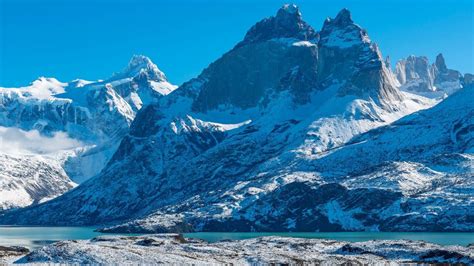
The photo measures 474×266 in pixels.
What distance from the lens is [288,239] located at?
184750 mm

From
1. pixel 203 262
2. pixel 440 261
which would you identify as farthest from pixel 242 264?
pixel 440 261

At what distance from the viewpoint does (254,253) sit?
501 feet

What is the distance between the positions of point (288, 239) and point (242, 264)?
4918cm

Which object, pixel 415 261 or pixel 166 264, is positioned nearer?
pixel 166 264

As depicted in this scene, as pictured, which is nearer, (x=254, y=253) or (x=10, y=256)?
(x=10, y=256)

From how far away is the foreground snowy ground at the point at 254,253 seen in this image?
135 m

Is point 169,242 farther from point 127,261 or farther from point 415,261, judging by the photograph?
point 415,261

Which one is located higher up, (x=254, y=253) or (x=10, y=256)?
(x=10, y=256)

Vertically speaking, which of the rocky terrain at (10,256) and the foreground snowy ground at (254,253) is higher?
the rocky terrain at (10,256)

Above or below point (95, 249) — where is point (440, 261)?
below

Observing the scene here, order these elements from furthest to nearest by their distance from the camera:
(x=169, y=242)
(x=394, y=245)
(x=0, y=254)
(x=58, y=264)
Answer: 1. (x=169, y=242)
2. (x=394, y=245)
3. (x=0, y=254)
4. (x=58, y=264)

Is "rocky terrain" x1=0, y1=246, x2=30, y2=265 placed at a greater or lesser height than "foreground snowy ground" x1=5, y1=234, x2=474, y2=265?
greater

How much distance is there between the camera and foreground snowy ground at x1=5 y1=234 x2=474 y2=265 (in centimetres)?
13512

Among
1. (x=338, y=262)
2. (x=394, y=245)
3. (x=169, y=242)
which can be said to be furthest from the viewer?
(x=169, y=242)
